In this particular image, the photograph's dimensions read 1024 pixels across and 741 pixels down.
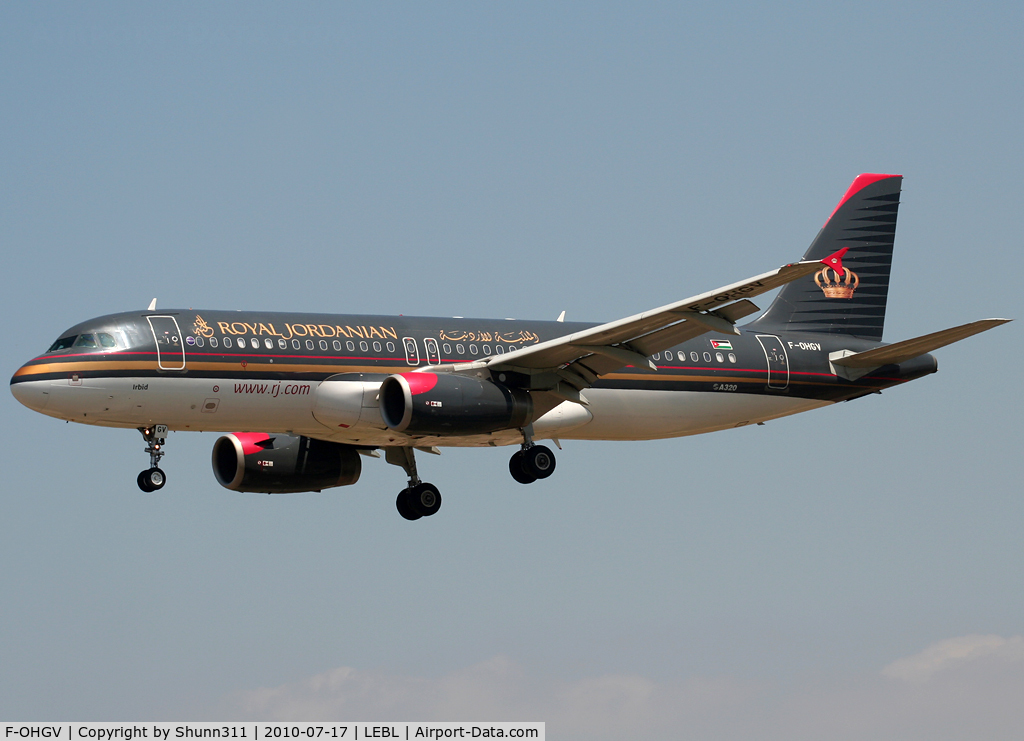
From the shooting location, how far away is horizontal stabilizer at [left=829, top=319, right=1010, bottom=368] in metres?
36.5

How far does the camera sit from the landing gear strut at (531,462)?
3869 cm

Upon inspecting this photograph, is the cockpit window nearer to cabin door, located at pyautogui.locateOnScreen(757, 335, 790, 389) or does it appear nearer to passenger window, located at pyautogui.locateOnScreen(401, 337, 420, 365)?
passenger window, located at pyautogui.locateOnScreen(401, 337, 420, 365)

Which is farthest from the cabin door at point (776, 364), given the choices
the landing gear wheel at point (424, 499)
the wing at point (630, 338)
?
the landing gear wheel at point (424, 499)

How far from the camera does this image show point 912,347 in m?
41.5

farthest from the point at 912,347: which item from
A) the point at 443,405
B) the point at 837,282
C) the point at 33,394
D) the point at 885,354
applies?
the point at 33,394

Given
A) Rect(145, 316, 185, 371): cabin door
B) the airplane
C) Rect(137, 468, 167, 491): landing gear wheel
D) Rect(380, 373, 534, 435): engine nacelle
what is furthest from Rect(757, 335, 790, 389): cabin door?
Rect(137, 468, 167, 491): landing gear wheel

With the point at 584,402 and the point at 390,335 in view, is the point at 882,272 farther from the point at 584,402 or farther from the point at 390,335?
the point at 390,335

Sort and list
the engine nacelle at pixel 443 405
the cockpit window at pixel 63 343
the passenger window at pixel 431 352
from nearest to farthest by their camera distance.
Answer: the engine nacelle at pixel 443 405, the cockpit window at pixel 63 343, the passenger window at pixel 431 352

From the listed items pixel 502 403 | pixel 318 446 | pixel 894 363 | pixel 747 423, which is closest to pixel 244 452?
pixel 318 446

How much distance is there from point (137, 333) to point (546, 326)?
11.1 m

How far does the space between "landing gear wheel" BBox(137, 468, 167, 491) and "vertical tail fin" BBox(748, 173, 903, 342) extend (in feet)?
59.4

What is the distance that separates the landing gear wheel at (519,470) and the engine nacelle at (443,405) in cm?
209

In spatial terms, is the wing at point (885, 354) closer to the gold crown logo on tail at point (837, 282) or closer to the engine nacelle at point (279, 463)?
the gold crown logo on tail at point (837, 282)

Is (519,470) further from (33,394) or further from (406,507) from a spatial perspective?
(33,394)
